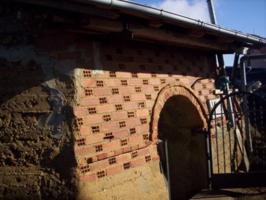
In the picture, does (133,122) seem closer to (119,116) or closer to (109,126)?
(119,116)

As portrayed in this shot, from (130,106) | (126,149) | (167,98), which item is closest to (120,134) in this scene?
(126,149)

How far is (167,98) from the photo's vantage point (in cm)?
668

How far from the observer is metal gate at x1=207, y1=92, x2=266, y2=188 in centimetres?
753

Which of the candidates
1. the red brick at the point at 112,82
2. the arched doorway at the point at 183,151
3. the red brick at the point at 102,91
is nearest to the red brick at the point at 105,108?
the red brick at the point at 102,91

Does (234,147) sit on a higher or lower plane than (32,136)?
lower

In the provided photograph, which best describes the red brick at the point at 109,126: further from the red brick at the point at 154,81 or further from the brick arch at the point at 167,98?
the red brick at the point at 154,81

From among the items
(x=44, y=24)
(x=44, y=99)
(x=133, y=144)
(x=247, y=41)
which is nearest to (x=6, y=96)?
(x=44, y=99)

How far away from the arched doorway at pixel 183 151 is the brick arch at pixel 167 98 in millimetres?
210

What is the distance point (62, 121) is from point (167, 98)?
2264 mm

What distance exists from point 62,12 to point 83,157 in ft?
5.10

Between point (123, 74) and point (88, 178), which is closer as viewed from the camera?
point (88, 178)

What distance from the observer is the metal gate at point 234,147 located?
24.7 feet

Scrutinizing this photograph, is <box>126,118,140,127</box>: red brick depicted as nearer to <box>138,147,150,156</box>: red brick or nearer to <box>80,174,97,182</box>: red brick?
<box>138,147,150,156</box>: red brick

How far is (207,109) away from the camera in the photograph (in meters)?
8.02
